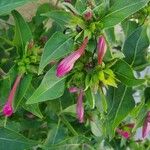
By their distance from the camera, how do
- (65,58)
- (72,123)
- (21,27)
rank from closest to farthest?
(65,58) → (21,27) → (72,123)

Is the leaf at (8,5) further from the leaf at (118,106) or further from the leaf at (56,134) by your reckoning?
the leaf at (56,134)

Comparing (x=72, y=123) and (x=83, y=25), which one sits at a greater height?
(x=83, y=25)

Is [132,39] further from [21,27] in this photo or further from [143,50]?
[21,27]

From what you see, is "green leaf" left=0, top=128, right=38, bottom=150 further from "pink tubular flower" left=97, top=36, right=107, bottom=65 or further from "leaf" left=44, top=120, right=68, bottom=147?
"pink tubular flower" left=97, top=36, right=107, bottom=65

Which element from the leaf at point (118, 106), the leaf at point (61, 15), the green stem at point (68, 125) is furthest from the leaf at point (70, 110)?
the leaf at point (61, 15)

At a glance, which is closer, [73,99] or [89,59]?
[89,59]

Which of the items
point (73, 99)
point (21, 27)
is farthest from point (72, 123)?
point (21, 27)
